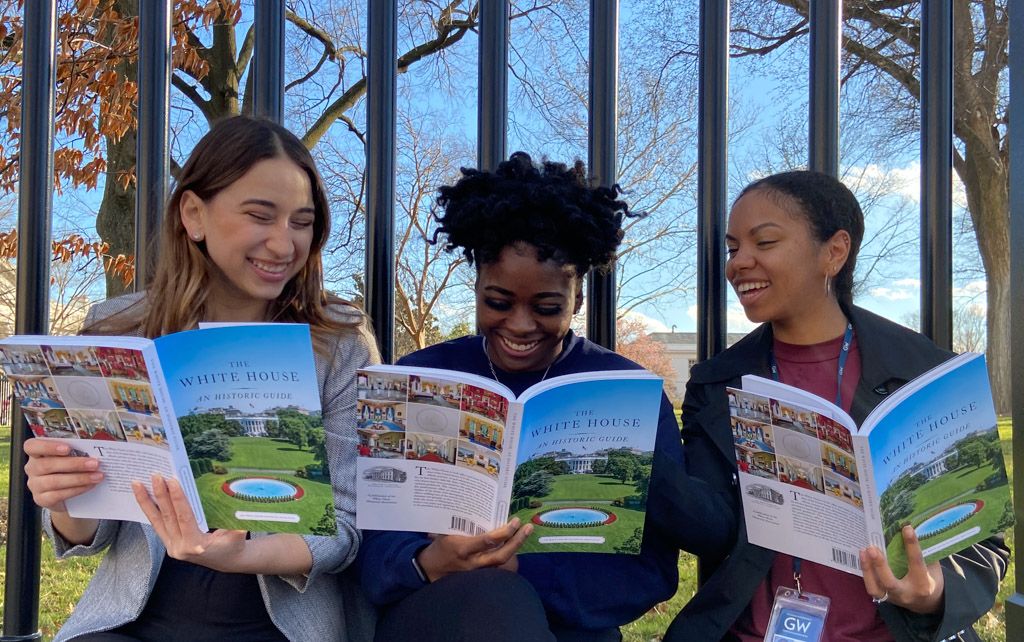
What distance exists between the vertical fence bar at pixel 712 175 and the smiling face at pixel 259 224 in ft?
3.12

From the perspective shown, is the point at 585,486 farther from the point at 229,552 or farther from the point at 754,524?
the point at 229,552

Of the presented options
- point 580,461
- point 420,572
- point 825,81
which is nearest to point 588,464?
point 580,461

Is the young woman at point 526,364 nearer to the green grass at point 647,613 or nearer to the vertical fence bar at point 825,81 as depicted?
the vertical fence bar at point 825,81

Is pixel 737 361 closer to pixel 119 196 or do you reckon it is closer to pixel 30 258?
pixel 30 258

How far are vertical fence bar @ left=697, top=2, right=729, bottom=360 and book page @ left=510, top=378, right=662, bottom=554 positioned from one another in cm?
68

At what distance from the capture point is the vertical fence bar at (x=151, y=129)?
1.96 metres

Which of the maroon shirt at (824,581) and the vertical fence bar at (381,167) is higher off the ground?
the vertical fence bar at (381,167)

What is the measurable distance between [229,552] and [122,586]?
298mm

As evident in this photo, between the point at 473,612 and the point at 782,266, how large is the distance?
1040mm

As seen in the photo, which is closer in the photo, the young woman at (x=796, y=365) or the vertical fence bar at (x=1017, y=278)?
the vertical fence bar at (x=1017, y=278)

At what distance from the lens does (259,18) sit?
78.1 inches

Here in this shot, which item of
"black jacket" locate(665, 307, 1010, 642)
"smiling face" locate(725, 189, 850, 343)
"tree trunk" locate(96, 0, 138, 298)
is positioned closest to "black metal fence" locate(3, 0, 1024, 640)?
"smiling face" locate(725, 189, 850, 343)

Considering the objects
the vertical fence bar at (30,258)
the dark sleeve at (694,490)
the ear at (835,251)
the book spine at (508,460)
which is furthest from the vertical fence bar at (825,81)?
the vertical fence bar at (30,258)

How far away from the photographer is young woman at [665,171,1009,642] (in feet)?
5.56
